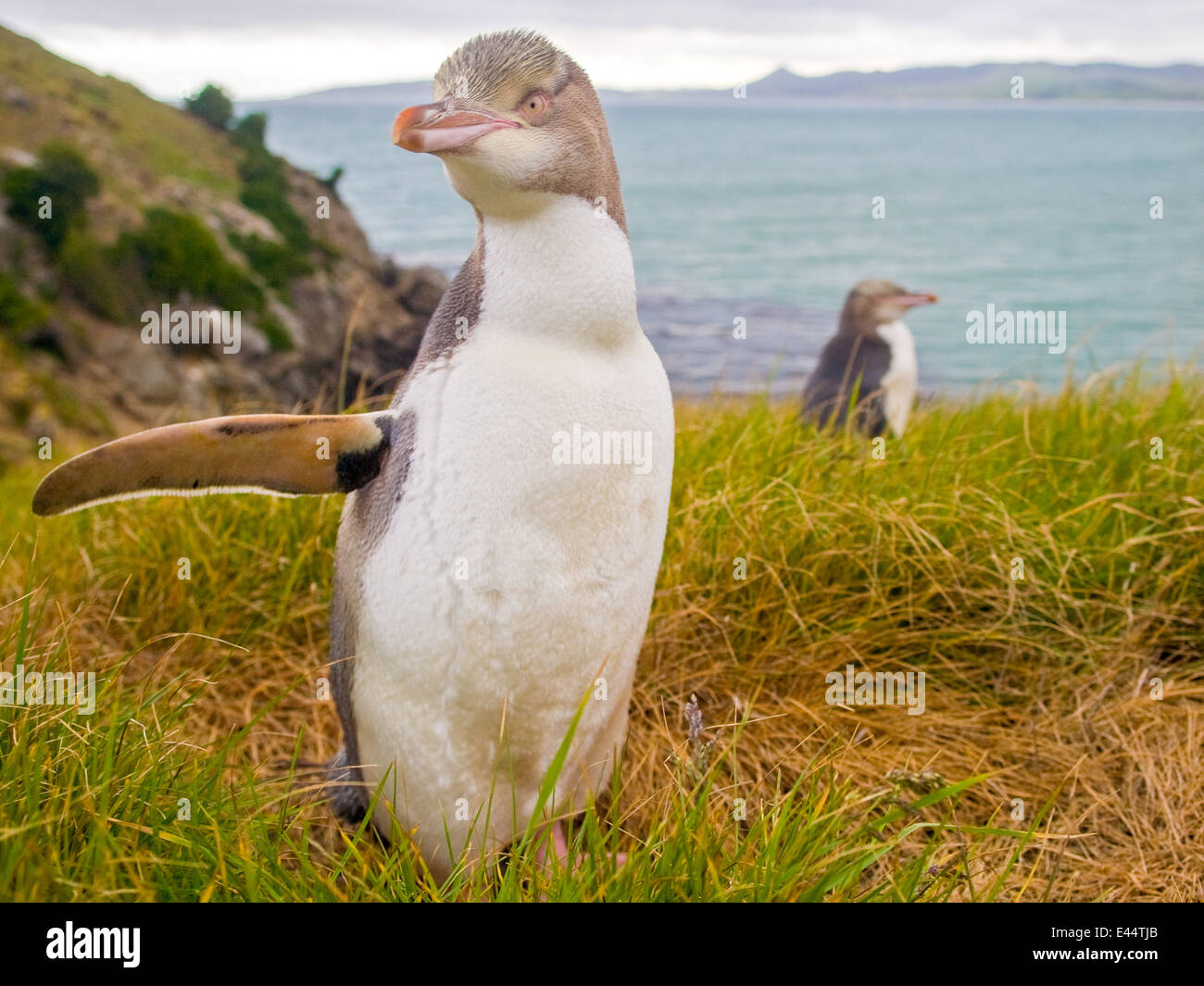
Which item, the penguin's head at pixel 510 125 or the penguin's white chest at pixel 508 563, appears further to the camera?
the penguin's white chest at pixel 508 563

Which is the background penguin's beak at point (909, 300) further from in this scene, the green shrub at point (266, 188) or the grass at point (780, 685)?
the green shrub at point (266, 188)

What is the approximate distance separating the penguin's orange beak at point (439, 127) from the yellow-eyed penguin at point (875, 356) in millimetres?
3252

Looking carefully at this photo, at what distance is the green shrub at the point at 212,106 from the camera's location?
1430cm

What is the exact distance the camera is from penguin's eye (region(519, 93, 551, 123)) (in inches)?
65.9

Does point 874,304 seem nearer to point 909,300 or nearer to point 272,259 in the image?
point 909,300

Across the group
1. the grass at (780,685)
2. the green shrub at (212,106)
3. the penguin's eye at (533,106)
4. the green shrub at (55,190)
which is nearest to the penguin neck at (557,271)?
the penguin's eye at (533,106)

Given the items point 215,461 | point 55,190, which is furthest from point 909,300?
Result: point 55,190

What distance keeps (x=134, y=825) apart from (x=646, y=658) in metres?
1.46

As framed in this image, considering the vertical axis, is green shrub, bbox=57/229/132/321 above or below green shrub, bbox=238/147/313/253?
below

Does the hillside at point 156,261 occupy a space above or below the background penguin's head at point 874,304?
above

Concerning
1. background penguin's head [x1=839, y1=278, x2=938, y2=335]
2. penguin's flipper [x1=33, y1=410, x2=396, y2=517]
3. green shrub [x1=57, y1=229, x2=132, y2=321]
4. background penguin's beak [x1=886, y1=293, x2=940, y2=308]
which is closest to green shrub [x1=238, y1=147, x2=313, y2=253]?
green shrub [x1=57, y1=229, x2=132, y2=321]

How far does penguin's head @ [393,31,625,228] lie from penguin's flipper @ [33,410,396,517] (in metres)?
0.52

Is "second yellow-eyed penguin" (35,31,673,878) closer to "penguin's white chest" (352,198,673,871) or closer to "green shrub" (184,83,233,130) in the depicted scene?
"penguin's white chest" (352,198,673,871)

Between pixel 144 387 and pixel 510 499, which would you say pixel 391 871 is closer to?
pixel 510 499
